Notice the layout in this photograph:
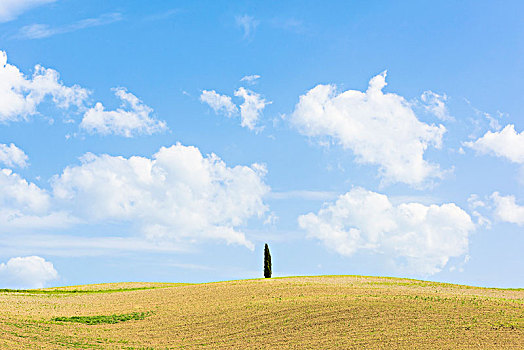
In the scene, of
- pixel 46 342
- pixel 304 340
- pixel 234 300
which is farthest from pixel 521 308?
pixel 46 342

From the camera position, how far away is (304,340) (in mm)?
31875

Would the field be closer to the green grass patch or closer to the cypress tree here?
the green grass patch

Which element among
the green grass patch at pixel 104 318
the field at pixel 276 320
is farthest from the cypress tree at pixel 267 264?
the green grass patch at pixel 104 318

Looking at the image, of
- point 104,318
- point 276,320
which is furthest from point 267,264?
point 276,320

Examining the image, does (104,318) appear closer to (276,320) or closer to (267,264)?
(276,320)

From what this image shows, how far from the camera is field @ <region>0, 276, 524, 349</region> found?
31.4 metres

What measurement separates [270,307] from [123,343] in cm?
1157

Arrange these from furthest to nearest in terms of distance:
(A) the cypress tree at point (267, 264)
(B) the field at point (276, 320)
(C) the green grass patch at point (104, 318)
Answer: (A) the cypress tree at point (267, 264)
(C) the green grass patch at point (104, 318)
(B) the field at point (276, 320)

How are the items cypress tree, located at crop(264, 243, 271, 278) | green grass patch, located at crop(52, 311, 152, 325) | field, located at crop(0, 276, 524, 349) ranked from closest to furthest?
1. field, located at crop(0, 276, 524, 349)
2. green grass patch, located at crop(52, 311, 152, 325)
3. cypress tree, located at crop(264, 243, 271, 278)

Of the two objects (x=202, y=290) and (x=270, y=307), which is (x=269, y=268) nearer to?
(x=202, y=290)

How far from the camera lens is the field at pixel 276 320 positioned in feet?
103

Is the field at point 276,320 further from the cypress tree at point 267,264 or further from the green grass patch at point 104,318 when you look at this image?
the cypress tree at point 267,264

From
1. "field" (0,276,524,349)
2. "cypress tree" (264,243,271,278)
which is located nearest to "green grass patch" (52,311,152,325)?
"field" (0,276,524,349)

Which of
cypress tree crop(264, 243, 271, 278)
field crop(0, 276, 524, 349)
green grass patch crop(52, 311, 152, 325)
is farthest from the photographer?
cypress tree crop(264, 243, 271, 278)
